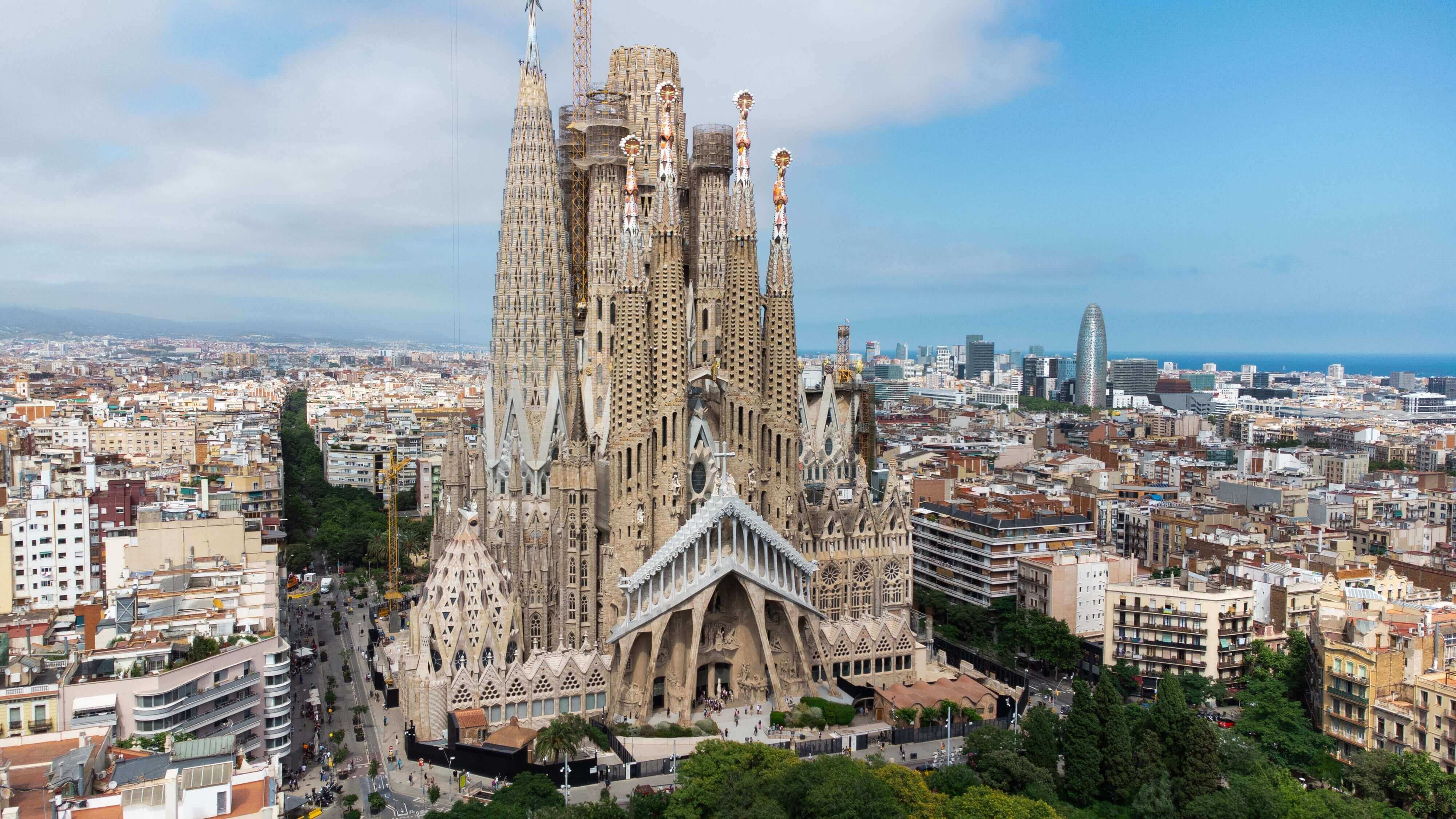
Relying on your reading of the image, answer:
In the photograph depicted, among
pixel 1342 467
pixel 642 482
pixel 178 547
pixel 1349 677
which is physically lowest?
pixel 1349 677

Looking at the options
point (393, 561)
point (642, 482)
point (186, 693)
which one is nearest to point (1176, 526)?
point (642, 482)

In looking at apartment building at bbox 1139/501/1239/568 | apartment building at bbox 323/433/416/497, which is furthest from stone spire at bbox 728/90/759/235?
apartment building at bbox 323/433/416/497

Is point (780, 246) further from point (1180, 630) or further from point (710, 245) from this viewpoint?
point (1180, 630)

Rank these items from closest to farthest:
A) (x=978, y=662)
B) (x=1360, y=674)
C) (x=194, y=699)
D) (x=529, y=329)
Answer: (x=194, y=699) → (x=1360, y=674) → (x=529, y=329) → (x=978, y=662)

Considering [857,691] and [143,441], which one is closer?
[857,691]

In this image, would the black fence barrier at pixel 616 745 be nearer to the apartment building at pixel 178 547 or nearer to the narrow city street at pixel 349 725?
the narrow city street at pixel 349 725

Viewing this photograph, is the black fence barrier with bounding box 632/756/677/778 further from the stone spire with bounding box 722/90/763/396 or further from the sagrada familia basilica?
the stone spire with bounding box 722/90/763/396

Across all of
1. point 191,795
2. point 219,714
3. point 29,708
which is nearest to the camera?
point 191,795
